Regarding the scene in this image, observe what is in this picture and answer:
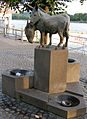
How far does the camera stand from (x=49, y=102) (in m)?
5.08

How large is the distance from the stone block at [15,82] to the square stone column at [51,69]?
256 millimetres

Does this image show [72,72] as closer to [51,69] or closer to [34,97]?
[51,69]

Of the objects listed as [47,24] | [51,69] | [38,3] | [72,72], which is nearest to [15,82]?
[51,69]

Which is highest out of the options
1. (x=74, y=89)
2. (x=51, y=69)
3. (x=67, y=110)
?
(x=51, y=69)

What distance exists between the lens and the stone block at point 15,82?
5.85 m

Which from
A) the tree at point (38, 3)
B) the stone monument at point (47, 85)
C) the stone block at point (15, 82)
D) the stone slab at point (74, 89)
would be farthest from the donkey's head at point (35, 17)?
the tree at point (38, 3)

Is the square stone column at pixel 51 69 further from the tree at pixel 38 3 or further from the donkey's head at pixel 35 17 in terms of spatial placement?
the tree at pixel 38 3

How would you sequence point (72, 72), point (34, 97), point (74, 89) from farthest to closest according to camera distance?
point (72, 72) < point (74, 89) < point (34, 97)

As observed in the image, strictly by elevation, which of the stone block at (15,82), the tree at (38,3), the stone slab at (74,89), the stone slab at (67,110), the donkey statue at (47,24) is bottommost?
the stone slab at (67,110)

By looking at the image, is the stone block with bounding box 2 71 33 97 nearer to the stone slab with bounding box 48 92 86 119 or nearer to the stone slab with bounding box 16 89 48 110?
the stone slab with bounding box 16 89 48 110

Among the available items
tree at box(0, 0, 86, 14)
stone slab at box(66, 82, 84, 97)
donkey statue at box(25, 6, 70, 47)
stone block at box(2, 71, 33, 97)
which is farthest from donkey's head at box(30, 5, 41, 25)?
tree at box(0, 0, 86, 14)

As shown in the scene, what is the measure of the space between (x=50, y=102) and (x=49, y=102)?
2 cm

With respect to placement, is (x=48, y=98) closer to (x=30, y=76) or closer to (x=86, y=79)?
Answer: (x=30, y=76)

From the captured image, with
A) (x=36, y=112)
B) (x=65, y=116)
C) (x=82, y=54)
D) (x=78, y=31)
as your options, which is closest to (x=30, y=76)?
(x=36, y=112)
